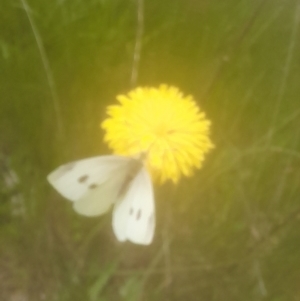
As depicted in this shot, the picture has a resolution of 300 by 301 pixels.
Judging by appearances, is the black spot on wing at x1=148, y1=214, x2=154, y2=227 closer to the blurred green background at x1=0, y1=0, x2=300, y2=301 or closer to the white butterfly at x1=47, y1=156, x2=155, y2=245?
the white butterfly at x1=47, y1=156, x2=155, y2=245

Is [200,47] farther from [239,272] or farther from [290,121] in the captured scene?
[239,272]

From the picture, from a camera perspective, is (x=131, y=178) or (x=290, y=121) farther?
(x=290, y=121)

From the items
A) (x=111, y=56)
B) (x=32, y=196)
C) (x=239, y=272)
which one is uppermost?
(x=111, y=56)

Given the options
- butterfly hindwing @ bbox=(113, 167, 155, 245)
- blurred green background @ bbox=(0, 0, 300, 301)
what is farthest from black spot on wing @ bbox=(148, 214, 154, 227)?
blurred green background @ bbox=(0, 0, 300, 301)

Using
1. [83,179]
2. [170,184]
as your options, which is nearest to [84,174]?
[83,179]

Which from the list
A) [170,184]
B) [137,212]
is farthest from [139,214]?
[170,184]

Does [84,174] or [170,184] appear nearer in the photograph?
[84,174]

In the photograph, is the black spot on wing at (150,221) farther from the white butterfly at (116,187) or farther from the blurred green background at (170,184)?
the blurred green background at (170,184)

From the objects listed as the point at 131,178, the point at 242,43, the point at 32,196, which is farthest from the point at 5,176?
the point at 242,43

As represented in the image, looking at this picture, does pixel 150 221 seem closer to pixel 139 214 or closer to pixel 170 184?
pixel 139 214
